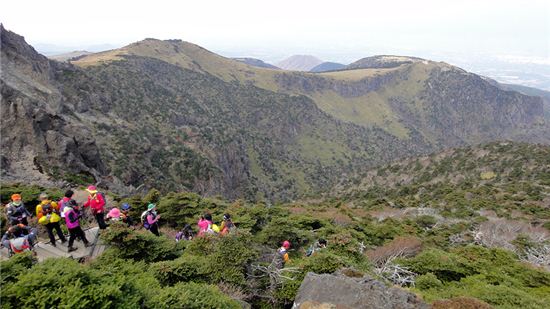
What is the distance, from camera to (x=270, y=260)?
13.1m

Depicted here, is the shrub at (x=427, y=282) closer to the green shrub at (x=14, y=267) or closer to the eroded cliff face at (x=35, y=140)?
the green shrub at (x=14, y=267)

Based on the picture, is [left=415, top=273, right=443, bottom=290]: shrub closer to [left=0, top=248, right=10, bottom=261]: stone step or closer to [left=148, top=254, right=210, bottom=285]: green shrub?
[left=148, top=254, right=210, bottom=285]: green shrub

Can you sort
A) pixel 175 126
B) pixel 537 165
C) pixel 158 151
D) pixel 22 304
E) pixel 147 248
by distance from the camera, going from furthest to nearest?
pixel 175 126, pixel 158 151, pixel 537 165, pixel 147 248, pixel 22 304

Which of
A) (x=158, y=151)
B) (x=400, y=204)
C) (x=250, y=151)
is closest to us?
(x=400, y=204)

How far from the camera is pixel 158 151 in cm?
6906

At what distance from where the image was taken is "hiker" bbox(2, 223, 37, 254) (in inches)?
431

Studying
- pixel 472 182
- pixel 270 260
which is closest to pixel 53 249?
pixel 270 260

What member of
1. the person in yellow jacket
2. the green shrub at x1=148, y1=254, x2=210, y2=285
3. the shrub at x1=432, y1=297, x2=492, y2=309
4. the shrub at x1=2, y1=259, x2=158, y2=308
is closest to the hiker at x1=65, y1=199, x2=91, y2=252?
the person in yellow jacket

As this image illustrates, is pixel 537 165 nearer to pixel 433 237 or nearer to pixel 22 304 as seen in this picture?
pixel 433 237

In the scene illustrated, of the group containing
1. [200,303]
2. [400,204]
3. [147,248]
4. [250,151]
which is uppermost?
[200,303]

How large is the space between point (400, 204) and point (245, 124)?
330 feet

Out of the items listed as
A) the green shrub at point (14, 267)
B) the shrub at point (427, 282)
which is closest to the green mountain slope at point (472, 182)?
the shrub at point (427, 282)

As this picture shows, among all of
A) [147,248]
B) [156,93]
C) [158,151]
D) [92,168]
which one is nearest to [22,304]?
[147,248]

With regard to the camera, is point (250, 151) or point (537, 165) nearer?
point (537, 165)
